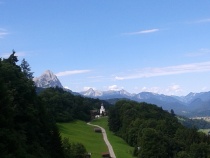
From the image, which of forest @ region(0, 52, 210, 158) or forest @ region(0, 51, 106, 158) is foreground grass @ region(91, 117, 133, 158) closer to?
forest @ region(0, 52, 210, 158)

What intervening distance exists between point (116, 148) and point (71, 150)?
31600 millimetres

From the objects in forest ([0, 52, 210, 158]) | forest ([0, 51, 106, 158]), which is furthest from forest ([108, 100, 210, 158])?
forest ([0, 51, 106, 158])

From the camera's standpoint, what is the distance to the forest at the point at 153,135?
85562 mm

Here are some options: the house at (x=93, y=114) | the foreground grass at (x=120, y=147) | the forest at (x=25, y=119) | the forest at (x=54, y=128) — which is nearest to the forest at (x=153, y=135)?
the forest at (x=54, y=128)

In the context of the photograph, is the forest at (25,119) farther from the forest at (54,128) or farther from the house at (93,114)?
the house at (93,114)

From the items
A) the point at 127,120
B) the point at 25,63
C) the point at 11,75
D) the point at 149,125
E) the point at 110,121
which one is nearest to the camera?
the point at 11,75

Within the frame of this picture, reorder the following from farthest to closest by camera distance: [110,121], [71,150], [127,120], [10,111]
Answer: [110,121] < [127,120] < [71,150] < [10,111]

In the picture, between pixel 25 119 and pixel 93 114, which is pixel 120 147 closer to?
pixel 25 119

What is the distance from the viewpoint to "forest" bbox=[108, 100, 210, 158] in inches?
3369

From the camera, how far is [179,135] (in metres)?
107

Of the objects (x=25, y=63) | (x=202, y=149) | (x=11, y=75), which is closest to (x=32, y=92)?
(x=11, y=75)

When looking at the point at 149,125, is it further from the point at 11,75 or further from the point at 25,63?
the point at 11,75

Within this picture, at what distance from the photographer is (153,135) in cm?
8650

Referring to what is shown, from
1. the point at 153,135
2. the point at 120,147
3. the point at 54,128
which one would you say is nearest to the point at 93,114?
the point at 120,147
